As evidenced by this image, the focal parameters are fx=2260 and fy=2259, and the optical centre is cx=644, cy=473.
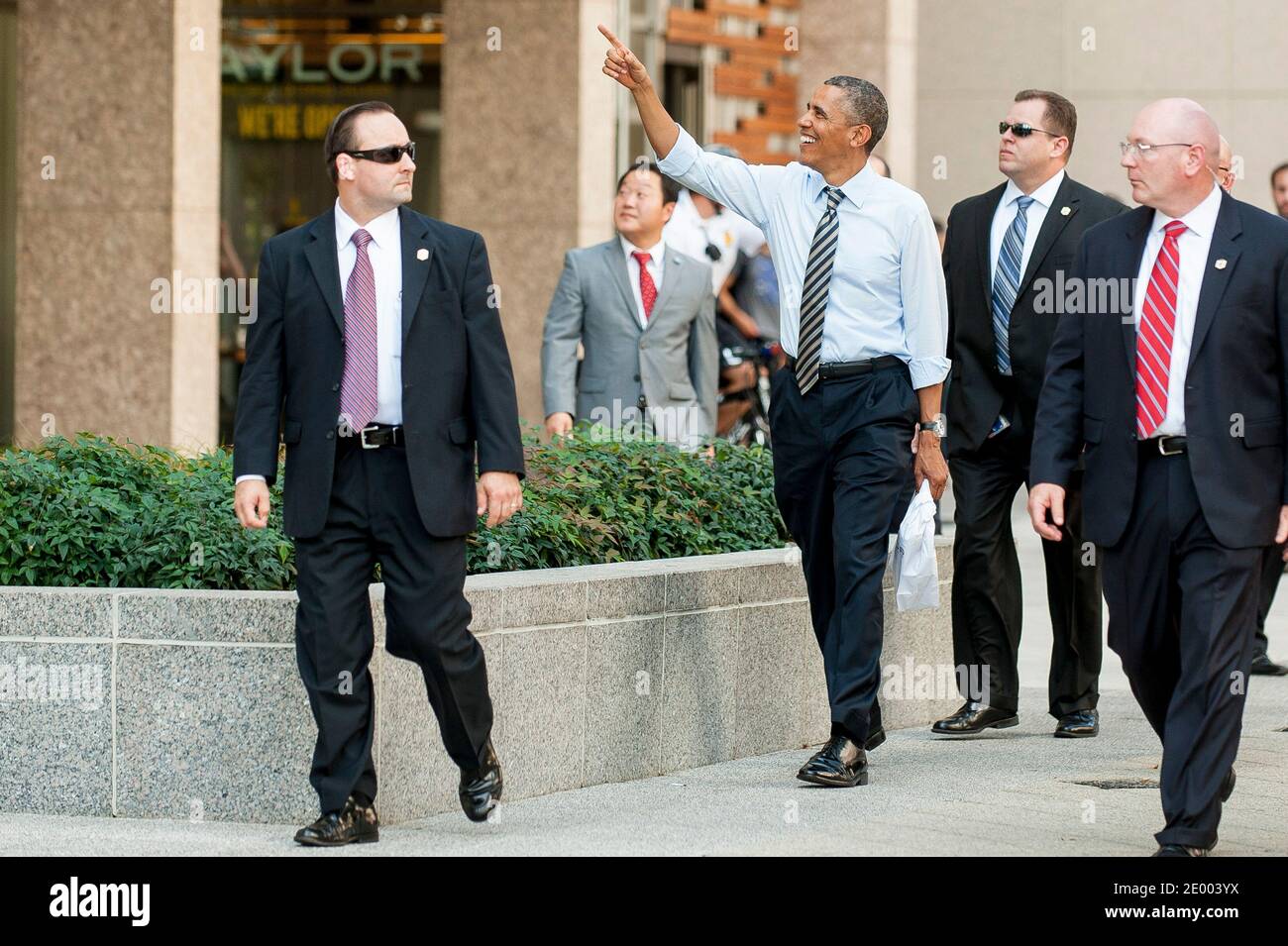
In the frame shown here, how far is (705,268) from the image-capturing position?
10070 millimetres

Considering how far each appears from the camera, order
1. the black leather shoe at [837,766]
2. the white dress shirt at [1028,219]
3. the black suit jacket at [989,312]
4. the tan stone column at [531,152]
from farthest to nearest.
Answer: the tan stone column at [531,152], the white dress shirt at [1028,219], the black suit jacket at [989,312], the black leather shoe at [837,766]

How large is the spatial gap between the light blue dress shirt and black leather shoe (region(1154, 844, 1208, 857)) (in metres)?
2.01

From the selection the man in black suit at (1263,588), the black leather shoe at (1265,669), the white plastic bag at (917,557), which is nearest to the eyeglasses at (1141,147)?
the man in black suit at (1263,588)

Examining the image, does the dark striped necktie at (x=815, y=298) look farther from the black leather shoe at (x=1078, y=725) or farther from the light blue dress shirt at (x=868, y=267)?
the black leather shoe at (x=1078, y=725)

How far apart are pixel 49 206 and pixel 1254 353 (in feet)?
27.1

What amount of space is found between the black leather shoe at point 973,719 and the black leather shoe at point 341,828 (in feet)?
9.95

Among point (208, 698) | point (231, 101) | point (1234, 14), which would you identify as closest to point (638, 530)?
point (208, 698)

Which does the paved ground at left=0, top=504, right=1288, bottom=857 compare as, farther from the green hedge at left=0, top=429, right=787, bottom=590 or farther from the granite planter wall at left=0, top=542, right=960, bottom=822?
the green hedge at left=0, top=429, right=787, bottom=590

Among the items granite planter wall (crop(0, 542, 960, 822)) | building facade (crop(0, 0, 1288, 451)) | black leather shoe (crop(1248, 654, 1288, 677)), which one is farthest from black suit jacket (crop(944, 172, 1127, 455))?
building facade (crop(0, 0, 1288, 451))

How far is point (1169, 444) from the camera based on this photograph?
20.2 ft

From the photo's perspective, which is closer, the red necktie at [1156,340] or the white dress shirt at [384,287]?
the red necktie at [1156,340]

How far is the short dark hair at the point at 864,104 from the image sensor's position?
24.6 feet

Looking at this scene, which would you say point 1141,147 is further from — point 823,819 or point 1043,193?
point 1043,193
